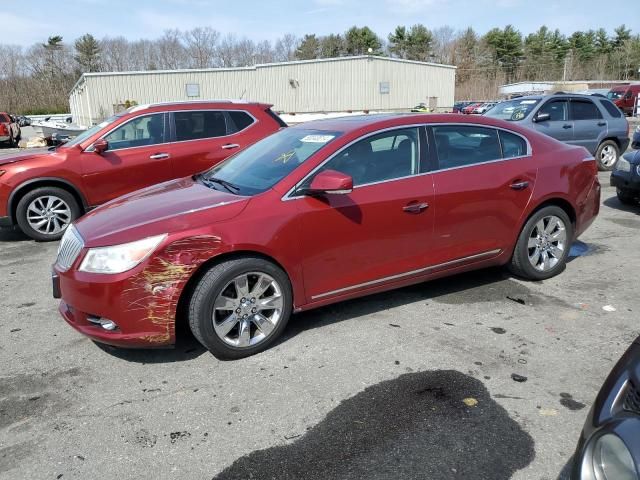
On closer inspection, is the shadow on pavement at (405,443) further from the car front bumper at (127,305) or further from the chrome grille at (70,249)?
the chrome grille at (70,249)

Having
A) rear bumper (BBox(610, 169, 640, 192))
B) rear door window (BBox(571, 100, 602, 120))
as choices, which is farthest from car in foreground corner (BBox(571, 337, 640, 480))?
rear door window (BBox(571, 100, 602, 120))

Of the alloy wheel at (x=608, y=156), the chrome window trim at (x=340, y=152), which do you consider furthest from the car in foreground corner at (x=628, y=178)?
the chrome window trim at (x=340, y=152)

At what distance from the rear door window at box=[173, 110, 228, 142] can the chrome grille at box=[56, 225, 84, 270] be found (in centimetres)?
408

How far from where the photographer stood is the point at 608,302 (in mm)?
4512

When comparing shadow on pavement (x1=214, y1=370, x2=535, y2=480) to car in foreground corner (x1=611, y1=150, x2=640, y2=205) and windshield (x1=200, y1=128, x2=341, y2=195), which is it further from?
car in foreground corner (x1=611, y1=150, x2=640, y2=205)

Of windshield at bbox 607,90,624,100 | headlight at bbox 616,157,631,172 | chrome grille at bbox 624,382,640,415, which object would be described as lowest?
chrome grille at bbox 624,382,640,415

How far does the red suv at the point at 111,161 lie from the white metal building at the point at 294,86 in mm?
22837

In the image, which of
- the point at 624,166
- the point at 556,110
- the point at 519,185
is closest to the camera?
the point at 519,185

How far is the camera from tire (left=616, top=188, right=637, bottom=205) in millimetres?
7994

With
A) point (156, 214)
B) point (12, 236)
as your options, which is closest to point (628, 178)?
point (156, 214)

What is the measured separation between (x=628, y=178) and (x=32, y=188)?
8.53m

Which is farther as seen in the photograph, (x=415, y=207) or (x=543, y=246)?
(x=543, y=246)

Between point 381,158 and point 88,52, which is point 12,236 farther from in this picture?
point 88,52

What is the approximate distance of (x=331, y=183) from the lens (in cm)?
354
